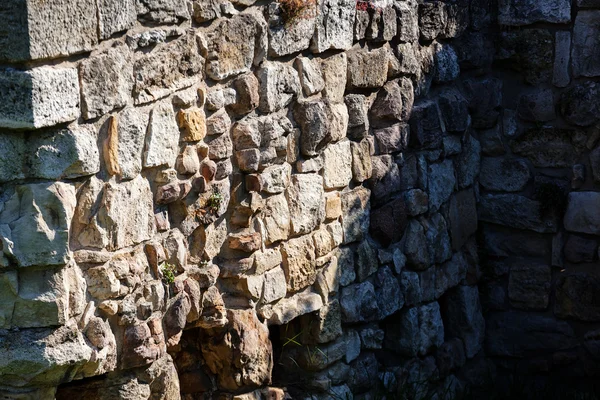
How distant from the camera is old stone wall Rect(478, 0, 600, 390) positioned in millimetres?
5742

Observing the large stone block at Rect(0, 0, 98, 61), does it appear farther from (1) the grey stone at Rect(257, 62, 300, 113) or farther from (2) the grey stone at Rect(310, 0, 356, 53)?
(2) the grey stone at Rect(310, 0, 356, 53)

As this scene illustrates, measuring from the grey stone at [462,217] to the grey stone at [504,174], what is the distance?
165mm

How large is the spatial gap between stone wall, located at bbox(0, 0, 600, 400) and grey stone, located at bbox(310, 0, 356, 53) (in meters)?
0.01

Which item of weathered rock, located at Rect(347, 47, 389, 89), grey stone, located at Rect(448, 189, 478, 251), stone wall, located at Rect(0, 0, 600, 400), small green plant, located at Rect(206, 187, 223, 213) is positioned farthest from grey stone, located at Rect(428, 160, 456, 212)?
small green plant, located at Rect(206, 187, 223, 213)

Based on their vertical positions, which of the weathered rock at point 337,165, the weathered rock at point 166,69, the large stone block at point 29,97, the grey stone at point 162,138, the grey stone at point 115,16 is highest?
the grey stone at point 115,16

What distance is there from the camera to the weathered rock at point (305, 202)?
4.32 meters

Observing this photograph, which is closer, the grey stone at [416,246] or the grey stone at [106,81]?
the grey stone at [106,81]

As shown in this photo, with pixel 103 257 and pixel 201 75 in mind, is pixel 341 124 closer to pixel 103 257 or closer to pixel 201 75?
pixel 201 75

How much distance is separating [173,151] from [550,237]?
313cm

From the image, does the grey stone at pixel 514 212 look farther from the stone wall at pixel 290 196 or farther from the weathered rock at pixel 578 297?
the weathered rock at pixel 578 297

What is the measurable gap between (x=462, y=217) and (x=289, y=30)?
2.10m

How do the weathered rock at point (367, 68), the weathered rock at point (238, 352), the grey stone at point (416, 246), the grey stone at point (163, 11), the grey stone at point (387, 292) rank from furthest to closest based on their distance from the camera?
the grey stone at point (416, 246) < the grey stone at point (387, 292) < the weathered rock at point (367, 68) < the weathered rock at point (238, 352) < the grey stone at point (163, 11)

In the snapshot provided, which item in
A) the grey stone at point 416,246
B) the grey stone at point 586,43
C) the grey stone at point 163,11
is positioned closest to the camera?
the grey stone at point 163,11

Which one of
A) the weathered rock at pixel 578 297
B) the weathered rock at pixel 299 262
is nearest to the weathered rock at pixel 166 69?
the weathered rock at pixel 299 262
